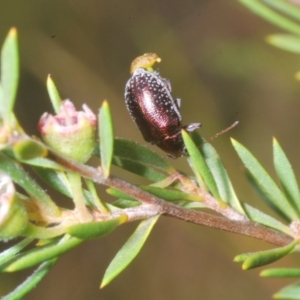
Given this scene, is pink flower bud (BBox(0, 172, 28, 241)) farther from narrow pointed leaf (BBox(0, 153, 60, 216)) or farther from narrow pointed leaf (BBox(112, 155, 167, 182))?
narrow pointed leaf (BBox(112, 155, 167, 182))

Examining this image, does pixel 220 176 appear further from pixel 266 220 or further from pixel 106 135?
pixel 106 135

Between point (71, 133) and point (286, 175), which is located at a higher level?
point (71, 133)

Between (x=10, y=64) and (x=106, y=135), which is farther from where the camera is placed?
(x=106, y=135)

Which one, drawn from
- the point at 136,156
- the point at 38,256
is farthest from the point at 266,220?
the point at 38,256

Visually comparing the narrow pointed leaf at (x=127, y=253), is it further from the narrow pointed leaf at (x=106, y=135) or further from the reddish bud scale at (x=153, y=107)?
the reddish bud scale at (x=153, y=107)

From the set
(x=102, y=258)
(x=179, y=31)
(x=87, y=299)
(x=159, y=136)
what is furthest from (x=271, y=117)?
(x=159, y=136)

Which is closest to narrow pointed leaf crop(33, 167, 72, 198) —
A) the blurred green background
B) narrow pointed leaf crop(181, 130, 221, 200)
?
narrow pointed leaf crop(181, 130, 221, 200)
